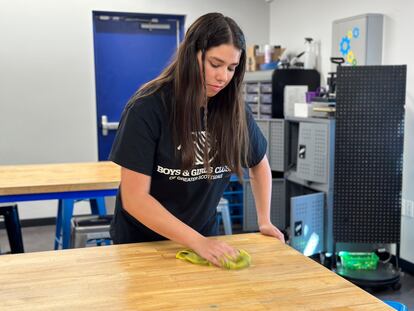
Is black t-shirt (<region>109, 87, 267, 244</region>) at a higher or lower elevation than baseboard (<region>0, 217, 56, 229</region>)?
higher

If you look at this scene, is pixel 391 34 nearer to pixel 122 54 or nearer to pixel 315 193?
pixel 315 193

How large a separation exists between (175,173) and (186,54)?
344mm

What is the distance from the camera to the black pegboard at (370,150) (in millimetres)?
3242

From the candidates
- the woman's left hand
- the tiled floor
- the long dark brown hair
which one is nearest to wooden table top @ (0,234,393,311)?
the woman's left hand

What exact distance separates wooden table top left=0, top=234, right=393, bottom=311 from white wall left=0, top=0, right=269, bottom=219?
3.52 m

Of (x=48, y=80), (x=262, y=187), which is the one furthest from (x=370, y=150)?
(x=48, y=80)

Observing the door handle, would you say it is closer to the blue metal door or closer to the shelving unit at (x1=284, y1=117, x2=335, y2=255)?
the blue metal door

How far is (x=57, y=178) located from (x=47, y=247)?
4.95ft

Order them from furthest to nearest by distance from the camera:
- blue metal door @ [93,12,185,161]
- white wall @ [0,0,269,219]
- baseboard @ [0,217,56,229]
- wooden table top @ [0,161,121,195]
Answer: blue metal door @ [93,12,185,161]
baseboard @ [0,217,56,229]
white wall @ [0,0,269,219]
wooden table top @ [0,161,121,195]

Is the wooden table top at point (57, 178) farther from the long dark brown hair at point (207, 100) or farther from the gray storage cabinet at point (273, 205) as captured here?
the gray storage cabinet at point (273, 205)

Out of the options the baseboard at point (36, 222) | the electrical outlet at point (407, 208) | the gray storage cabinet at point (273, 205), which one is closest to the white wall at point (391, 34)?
the electrical outlet at point (407, 208)

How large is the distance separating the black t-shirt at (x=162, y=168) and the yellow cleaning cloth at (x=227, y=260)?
19 centimetres

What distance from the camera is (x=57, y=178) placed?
9.42 feet

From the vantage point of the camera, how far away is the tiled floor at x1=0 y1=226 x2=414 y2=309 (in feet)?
10.2
